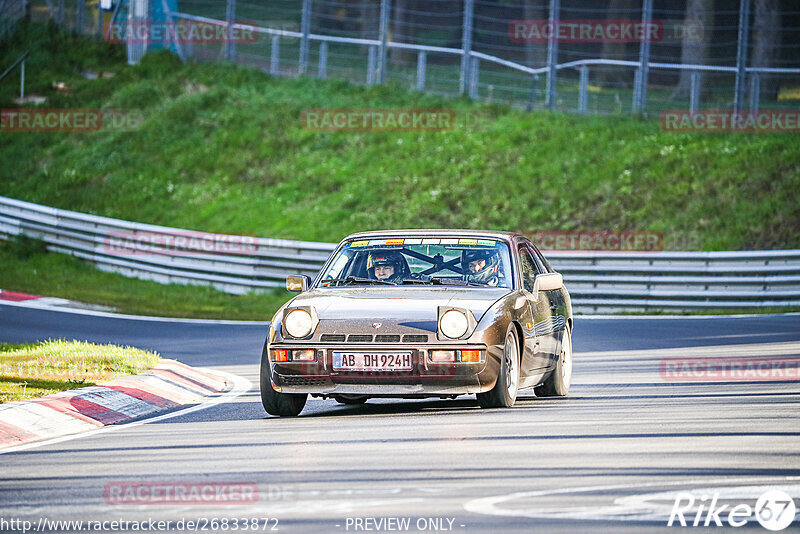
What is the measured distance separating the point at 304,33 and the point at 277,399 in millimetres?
25986

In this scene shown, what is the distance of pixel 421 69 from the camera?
3422 centimetres

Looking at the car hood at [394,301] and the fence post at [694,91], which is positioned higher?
the fence post at [694,91]

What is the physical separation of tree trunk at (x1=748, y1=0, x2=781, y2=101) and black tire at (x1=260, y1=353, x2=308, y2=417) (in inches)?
767

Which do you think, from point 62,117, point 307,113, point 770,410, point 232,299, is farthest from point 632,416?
point 62,117

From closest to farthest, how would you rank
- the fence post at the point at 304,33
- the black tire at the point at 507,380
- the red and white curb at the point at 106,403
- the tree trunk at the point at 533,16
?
the red and white curb at the point at 106,403 → the black tire at the point at 507,380 → the fence post at the point at 304,33 → the tree trunk at the point at 533,16

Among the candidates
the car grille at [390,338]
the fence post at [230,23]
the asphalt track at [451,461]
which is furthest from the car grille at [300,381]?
the fence post at [230,23]

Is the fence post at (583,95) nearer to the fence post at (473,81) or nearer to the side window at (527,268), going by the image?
the fence post at (473,81)

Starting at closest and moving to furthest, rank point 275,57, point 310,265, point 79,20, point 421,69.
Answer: point 310,265
point 421,69
point 275,57
point 79,20

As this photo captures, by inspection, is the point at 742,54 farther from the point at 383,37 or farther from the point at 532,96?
the point at 383,37

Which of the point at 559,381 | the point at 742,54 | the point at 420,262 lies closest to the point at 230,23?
the point at 742,54

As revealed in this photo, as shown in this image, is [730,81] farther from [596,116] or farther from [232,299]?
[232,299]

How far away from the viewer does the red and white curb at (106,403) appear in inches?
366

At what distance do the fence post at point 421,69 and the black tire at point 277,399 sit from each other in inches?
949

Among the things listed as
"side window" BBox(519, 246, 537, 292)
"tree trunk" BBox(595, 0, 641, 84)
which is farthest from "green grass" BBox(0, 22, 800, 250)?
"side window" BBox(519, 246, 537, 292)
